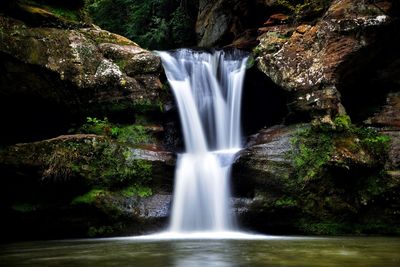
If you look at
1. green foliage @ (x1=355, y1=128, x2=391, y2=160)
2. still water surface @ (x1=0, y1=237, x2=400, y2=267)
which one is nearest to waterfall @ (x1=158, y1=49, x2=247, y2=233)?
still water surface @ (x1=0, y1=237, x2=400, y2=267)

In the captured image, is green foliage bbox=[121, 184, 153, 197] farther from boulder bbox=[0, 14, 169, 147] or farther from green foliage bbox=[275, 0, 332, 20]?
green foliage bbox=[275, 0, 332, 20]

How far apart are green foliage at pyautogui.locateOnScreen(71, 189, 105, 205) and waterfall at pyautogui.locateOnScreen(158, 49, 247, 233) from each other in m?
1.63

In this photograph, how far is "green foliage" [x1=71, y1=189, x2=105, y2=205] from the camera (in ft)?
29.3

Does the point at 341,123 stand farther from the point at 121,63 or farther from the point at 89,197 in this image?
the point at 89,197

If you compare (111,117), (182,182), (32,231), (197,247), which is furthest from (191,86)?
(197,247)

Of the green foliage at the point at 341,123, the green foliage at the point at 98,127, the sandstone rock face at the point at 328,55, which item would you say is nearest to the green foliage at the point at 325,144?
the green foliage at the point at 341,123

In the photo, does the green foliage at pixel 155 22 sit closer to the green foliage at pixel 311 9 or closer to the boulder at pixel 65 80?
the green foliage at pixel 311 9

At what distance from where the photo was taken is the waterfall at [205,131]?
30.3ft

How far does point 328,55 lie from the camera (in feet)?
34.4

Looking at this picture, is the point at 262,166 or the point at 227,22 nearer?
the point at 262,166

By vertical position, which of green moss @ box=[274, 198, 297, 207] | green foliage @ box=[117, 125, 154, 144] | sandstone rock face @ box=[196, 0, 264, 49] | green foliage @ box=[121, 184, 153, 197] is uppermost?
sandstone rock face @ box=[196, 0, 264, 49]

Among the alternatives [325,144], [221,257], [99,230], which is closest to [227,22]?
[325,144]

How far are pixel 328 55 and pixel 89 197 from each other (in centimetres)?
645

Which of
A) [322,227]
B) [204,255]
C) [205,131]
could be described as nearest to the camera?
[204,255]
